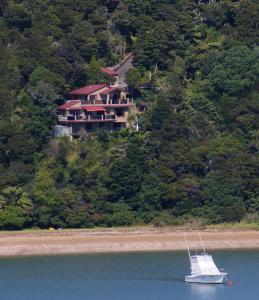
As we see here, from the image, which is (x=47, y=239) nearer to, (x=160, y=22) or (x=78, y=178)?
(x=78, y=178)

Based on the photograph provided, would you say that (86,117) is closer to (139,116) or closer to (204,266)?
(139,116)

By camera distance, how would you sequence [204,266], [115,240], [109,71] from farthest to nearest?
[109,71] → [115,240] → [204,266]

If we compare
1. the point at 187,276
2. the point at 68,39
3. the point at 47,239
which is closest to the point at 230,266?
the point at 187,276

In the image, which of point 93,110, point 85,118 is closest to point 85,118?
point 85,118

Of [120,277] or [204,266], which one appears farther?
[120,277]

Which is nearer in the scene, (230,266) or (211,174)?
(230,266)

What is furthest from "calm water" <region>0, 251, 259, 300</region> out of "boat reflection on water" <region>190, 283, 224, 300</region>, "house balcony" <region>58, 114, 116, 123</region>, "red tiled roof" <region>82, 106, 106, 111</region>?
"red tiled roof" <region>82, 106, 106, 111</region>
